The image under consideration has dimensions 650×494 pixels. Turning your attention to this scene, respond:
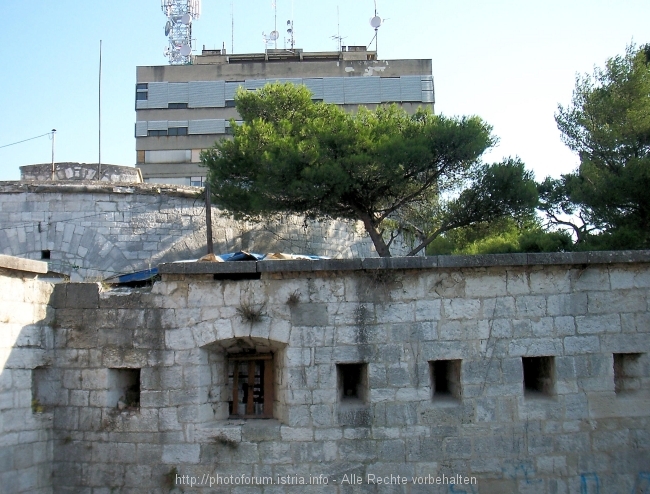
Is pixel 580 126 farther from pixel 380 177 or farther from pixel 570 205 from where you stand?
pixel 380 177

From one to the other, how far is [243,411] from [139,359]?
1.44 meters

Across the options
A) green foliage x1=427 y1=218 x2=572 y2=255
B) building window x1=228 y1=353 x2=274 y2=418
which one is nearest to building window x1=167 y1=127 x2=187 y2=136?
green foliage x1=427 y1=218 x2=572 y2=255

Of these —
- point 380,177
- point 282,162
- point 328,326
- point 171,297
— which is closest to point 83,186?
point 282,162

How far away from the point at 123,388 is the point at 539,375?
497cm

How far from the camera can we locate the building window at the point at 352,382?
7.52 m

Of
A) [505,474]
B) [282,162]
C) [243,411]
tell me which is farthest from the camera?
[282,162]

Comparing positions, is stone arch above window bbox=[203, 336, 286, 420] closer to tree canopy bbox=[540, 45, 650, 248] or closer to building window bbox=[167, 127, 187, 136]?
tree canopy bbox=[540, 45, 650, 248]

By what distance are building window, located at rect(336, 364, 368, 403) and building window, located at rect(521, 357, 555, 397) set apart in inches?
72.7

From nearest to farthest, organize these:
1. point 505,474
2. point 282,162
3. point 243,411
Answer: point 505,474 → point 243,411 → point 282,162

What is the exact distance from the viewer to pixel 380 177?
13156 millimetres

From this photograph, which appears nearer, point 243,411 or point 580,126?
point 243,411

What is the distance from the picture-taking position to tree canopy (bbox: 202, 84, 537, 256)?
12.8 meters

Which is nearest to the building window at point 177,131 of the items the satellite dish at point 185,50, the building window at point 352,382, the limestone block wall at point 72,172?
the satellite dish at point 185,50

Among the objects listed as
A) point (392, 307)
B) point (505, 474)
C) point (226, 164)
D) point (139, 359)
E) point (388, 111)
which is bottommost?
point (505, 474)
